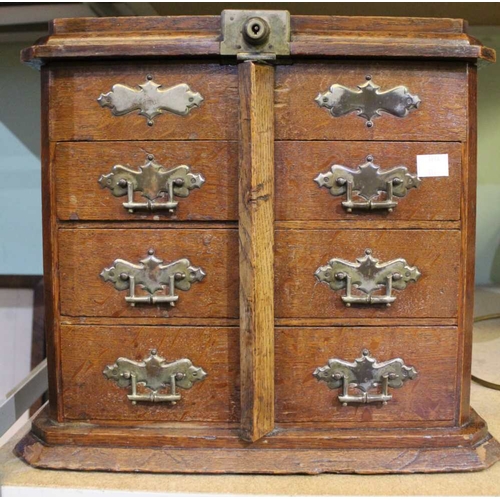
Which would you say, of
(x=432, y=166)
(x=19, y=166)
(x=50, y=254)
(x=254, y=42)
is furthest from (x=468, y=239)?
(x=19, y=166)

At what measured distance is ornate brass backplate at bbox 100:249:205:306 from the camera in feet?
3.60

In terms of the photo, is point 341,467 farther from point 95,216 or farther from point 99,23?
point 99,23

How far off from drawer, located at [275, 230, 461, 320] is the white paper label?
111mm

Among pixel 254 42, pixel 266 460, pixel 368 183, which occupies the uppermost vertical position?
pixel 254 42

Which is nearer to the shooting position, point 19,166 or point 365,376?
point 365,376

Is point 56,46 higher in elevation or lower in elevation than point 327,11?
lower

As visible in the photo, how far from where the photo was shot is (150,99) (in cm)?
107

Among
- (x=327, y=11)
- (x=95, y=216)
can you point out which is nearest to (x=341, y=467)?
(x=95, y=216)

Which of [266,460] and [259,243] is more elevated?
[259,243]

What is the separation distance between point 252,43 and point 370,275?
49 centimetres

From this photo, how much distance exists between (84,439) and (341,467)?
20.0 inches

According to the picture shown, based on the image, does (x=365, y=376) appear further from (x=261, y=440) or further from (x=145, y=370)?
(x=145, y=370)

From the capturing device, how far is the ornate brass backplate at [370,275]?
3.58 feet

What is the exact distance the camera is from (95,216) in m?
1.10
